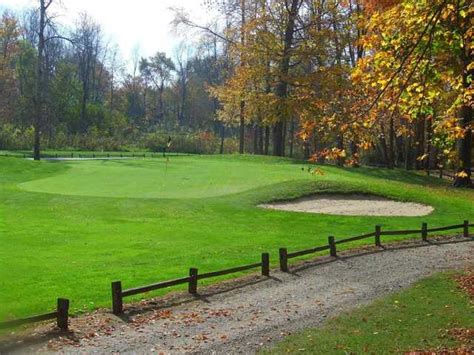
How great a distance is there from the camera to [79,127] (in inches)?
3329

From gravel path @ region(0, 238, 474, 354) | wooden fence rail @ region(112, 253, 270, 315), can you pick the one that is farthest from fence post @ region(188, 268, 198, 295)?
gravel path @ region(0, 238, 474, 354)

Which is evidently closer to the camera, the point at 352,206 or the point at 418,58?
the point at 418,58

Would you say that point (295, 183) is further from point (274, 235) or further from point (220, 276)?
point (220, 276)

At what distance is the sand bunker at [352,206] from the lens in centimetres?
2742

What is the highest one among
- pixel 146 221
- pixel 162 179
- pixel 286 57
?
pixel 286 57

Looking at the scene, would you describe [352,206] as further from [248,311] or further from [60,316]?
[60,316]

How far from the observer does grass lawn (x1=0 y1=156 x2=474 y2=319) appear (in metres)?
14.1

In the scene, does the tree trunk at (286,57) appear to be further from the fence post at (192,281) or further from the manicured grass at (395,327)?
the manicured grass at (395,327)

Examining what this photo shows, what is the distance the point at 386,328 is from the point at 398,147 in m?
60.4

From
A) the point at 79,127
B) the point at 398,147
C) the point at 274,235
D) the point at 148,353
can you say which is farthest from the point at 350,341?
the point at 79,127

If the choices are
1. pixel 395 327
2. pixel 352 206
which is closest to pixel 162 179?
pixel 352 206

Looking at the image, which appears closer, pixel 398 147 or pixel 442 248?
pixel 442 248

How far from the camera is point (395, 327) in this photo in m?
11.0

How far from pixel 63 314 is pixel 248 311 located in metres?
3.88
